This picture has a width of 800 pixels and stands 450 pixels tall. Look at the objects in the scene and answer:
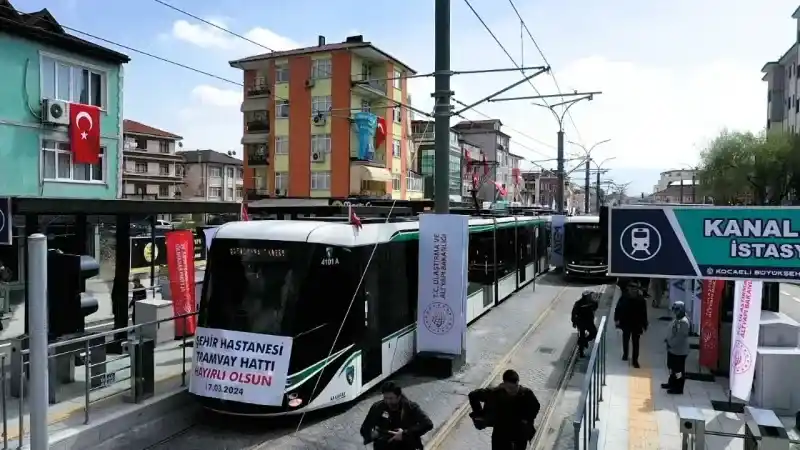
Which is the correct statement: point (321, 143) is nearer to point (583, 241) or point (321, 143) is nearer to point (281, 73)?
point (281, 73)

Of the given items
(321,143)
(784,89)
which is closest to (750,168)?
(784,89)

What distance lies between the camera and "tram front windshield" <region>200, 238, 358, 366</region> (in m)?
8.57

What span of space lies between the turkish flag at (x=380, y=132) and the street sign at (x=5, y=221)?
3666 centimetres

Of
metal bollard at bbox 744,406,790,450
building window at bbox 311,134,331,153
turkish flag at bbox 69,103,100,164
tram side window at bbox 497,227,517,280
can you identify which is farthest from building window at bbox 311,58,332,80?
metal bollard at bbox 744,406,790,450

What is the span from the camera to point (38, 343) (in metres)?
3.84

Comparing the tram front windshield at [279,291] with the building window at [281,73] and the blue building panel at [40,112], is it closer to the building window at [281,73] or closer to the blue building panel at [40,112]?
the blue building panel at [40,112]

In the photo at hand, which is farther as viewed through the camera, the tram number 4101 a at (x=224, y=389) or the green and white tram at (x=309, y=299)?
the green and white tram at (x=309, y=299)

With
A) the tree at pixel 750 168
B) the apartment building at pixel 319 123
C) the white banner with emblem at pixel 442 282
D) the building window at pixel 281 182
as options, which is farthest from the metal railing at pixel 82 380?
the tree at pixel 750 168

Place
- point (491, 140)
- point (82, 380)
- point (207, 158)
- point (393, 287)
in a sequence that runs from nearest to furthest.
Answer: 1. point (82, 380)
2. point (393, 287)
3. point (207, 158)
4. point (491, 140)

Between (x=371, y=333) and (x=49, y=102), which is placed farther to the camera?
(x=49, y=102)

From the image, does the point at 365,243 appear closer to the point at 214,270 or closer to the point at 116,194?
the point at 214,270

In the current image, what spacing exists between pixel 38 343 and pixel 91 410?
538 centimetres

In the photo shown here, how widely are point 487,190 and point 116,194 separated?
165 ft

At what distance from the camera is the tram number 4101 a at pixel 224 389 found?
8.43m
